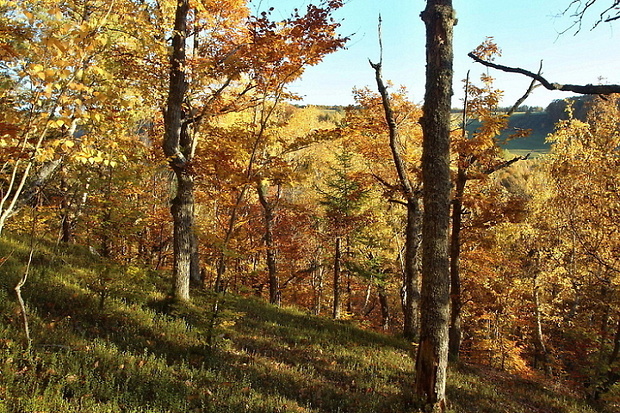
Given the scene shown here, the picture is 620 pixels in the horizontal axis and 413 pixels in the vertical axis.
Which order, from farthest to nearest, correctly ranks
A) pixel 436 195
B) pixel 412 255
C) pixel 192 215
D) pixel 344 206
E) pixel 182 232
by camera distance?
pixel 344 206, pixel 412 255, pixel 192 215, pixel 182 232, pixel 436 195

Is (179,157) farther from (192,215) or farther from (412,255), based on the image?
(412,255)

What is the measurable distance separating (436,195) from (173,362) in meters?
4.84

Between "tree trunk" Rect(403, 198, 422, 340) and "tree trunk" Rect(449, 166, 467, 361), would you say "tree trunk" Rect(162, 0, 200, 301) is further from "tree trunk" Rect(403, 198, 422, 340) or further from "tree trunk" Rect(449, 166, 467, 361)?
"tree trunk" Rect(449, 166, 467, 361)

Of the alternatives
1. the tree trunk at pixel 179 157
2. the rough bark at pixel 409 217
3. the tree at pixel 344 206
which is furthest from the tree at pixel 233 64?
the tree at pixel 344 206

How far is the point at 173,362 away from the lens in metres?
5.71

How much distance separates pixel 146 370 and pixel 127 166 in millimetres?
5553

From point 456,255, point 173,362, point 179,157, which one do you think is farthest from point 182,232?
point 456,255

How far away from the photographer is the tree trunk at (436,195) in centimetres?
553

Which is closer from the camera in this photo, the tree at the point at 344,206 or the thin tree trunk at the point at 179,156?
the thin tree trunk at the point at 179,156

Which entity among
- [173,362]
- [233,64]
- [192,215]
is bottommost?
[173,362]

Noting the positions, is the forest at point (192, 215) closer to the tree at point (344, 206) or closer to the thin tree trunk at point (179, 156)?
the thin tree trunk at point (179, 156)

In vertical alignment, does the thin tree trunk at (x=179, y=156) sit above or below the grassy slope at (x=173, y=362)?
above

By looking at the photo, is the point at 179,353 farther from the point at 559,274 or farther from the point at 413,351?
the point at 559,274

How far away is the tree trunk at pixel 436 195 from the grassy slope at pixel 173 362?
1.02 m
